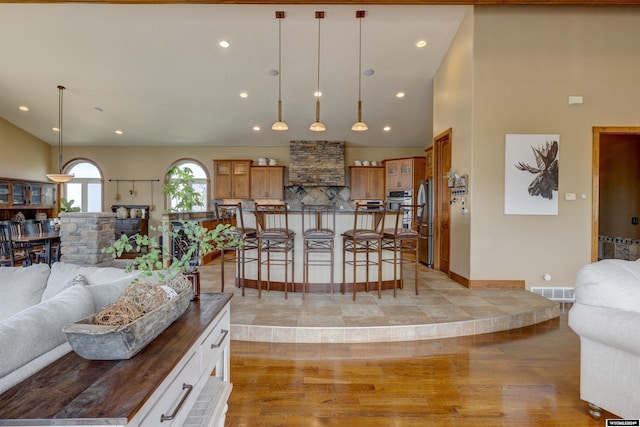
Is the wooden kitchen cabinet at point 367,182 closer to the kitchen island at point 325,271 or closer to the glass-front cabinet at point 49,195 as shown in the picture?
the kitchen island at point 325,271

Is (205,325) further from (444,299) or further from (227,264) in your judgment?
(227,264)

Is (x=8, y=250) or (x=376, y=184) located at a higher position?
(x=376, y=184)

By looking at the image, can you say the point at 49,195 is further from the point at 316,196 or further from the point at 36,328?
the point at 36,328

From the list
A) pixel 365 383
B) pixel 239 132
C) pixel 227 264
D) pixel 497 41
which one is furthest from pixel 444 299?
pixel 239 132

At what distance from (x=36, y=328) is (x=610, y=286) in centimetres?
267

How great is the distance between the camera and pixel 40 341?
1015 mm

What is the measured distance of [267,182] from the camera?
8.74 metres

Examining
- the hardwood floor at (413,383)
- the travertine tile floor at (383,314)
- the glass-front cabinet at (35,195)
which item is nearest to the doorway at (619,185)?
the travertine tile floor at (383,314)

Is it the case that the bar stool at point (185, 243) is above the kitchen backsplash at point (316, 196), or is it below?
below

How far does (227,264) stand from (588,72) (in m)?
6.22

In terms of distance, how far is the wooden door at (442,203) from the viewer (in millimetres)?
5156

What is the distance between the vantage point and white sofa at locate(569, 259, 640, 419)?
1.63 meters

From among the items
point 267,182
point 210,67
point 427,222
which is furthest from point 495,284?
point 267,182

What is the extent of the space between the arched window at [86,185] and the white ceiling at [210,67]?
3.65 ft
